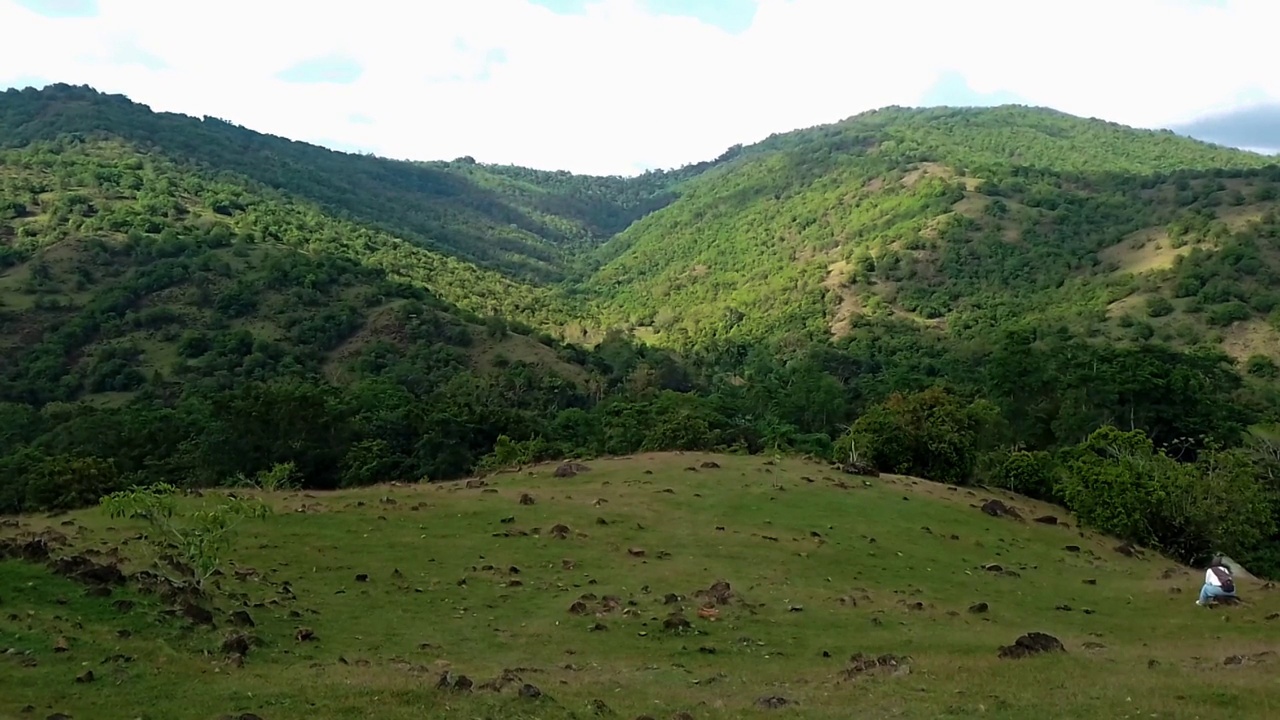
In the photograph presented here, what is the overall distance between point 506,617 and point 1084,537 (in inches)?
1187

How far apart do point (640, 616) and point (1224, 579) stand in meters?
18.8

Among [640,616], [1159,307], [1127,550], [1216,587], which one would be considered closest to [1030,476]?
[1127,550]

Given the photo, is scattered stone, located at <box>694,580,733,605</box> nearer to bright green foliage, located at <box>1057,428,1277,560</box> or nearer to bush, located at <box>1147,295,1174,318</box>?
bright green foliage, located at <box>1057,428,1277,560</box>

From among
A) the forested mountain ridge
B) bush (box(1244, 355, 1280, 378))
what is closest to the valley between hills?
the forested mountain ridge

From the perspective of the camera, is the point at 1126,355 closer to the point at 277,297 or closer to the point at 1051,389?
the point at 1051,389

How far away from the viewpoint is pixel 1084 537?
41.0m

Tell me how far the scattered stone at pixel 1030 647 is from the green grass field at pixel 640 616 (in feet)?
1.41

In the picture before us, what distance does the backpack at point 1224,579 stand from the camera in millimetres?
27406

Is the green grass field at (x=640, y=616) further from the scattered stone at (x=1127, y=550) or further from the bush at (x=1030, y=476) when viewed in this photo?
the bush at (x=1030, y=476)

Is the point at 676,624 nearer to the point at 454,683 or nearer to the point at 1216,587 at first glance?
the point at 454,683

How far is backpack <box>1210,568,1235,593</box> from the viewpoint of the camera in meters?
27.4

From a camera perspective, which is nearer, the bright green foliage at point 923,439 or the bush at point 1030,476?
the bush at point 1030,476

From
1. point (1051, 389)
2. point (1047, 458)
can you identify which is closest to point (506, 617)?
point (1047, 458)

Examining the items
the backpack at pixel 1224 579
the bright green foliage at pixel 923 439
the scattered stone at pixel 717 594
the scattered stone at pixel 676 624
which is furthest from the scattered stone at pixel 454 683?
the bright green foliage at pixel 923 439
